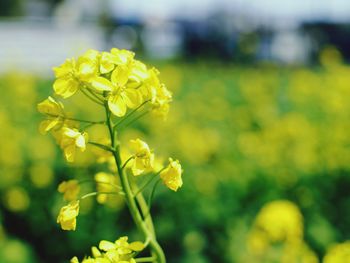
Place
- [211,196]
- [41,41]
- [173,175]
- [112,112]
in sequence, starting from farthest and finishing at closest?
[41,41] → [211,196] → [173,175] → [112,112]

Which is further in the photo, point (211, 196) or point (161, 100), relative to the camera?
point (211, 196)

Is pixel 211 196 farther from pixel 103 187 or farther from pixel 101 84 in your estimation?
pixel 101 84

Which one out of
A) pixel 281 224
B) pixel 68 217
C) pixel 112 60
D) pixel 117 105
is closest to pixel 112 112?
pixel 117 105

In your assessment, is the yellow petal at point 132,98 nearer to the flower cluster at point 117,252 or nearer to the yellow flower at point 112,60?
the yellow flower at point 112,60

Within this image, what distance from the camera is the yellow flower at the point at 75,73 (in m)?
1.16

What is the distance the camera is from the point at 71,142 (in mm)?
1175

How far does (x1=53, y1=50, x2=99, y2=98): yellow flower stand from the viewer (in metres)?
1.16

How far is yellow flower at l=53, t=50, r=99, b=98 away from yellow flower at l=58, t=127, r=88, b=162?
7cm

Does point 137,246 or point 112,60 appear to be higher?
point 112,60

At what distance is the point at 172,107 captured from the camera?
24.3ft

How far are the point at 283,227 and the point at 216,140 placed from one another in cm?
A: 273

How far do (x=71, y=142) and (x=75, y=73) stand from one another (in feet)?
0.44

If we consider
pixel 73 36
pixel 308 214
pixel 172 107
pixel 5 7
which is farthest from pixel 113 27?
pixel 308 214

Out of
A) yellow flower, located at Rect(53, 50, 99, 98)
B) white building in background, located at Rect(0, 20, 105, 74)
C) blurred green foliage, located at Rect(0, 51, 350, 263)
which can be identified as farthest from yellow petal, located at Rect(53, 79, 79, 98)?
white building in background, located at Rect(0, 20, 105, 74)
